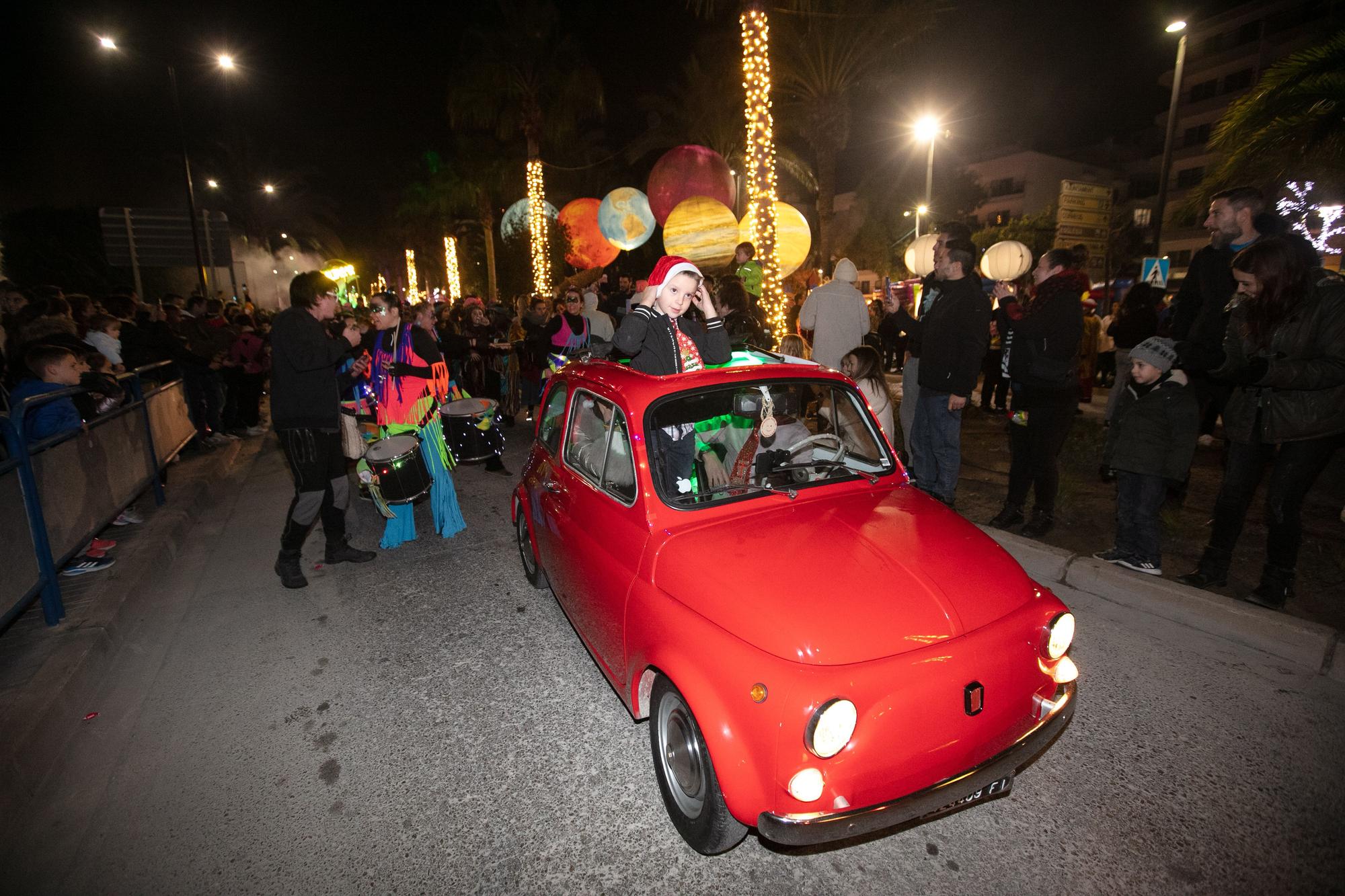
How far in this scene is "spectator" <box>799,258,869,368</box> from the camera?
23.4ft

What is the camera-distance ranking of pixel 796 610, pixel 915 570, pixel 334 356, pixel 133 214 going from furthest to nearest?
pixel 133 214 → pixel 334 356 → pixel 915 570 → pixel 796 610

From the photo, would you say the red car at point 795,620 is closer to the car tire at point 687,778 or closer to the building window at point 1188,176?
the car tire at point 687,778

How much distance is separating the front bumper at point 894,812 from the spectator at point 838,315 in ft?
17.5

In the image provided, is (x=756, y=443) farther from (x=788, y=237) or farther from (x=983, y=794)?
(x=788, y=237)

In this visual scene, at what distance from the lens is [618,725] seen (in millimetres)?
3195

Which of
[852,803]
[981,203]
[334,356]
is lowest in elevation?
[852,803]

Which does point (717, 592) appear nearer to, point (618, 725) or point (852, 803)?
point (852, 803)

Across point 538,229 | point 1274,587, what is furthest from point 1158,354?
point 538,229

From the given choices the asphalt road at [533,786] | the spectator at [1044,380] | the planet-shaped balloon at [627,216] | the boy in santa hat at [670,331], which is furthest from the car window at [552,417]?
the planet-shaped balloon at [627,216]

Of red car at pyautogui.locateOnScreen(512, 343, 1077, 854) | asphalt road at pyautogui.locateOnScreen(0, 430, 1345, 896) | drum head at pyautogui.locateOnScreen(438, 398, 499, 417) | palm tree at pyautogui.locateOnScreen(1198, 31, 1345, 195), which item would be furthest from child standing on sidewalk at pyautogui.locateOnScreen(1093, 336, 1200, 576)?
palm tree at pyautogui.locateOnScreen(1198, 31, 1345, 195)

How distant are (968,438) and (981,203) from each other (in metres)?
63.1

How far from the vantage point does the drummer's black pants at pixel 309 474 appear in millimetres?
4578

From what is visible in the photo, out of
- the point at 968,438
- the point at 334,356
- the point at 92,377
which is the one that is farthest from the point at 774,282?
the point at 92,377

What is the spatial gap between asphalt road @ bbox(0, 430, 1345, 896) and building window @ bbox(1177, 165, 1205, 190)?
2439 inches
